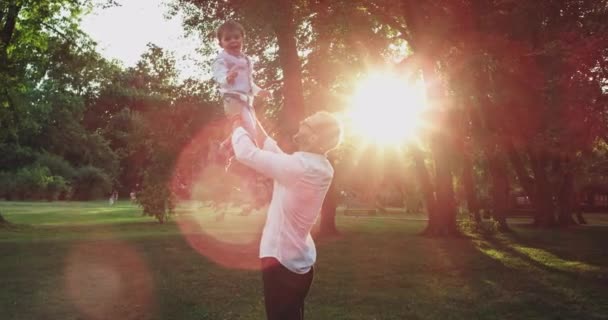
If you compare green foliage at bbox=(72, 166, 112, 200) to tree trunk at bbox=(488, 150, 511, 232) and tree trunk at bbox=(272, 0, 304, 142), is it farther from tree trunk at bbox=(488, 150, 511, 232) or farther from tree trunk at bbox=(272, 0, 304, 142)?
tree trunk at bbox=(272, 0, 304, 142)

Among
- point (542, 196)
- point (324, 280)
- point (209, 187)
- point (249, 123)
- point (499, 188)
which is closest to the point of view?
point (249, 123)

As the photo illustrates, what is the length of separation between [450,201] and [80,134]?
236 ft

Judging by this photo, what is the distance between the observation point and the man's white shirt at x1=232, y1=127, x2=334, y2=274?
4.67 metres

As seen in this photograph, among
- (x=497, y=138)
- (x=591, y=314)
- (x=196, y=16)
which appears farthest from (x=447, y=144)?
(x=591, y=314)

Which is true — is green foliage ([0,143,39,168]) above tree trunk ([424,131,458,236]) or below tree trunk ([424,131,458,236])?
above

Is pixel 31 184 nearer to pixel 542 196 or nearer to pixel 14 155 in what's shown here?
pixel 14 155

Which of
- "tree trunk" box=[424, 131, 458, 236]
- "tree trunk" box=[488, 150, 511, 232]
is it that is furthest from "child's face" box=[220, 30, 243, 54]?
"tree trunk" box=[488, 150, 511, 232]

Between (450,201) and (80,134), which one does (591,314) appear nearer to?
(450,201)

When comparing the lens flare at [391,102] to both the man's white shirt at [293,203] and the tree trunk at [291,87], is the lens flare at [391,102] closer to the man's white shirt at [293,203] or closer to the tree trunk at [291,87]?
the tree trunk at [291,87]

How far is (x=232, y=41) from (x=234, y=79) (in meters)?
0.50

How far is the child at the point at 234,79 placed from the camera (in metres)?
5.09

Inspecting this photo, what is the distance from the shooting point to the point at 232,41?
5473mm

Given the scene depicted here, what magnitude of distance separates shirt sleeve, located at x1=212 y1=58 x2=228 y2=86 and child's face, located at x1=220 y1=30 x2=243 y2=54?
0.19 metres

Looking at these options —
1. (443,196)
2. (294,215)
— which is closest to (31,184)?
(443,196)
